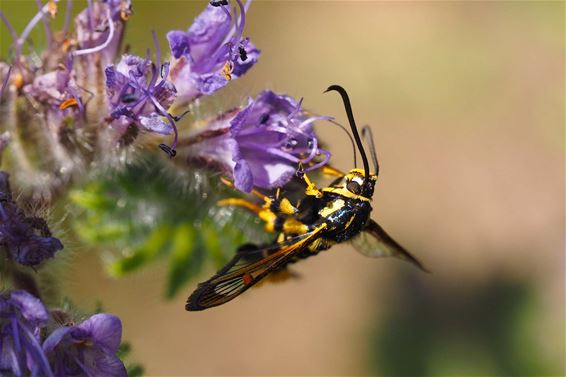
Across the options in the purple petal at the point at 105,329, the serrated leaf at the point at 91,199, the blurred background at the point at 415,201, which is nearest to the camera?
the purple petal at the point at 105,329

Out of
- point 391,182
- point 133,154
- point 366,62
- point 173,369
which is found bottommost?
point 173,369

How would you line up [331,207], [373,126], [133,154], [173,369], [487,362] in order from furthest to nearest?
[373,126], [173,369], [487,362], [133,154], [331,207]

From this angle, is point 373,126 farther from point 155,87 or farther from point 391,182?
point 155,87

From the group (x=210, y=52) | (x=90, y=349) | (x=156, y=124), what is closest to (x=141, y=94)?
(x=156, y=124)

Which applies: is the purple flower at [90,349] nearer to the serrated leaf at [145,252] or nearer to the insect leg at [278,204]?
the insect leg at [278,204]

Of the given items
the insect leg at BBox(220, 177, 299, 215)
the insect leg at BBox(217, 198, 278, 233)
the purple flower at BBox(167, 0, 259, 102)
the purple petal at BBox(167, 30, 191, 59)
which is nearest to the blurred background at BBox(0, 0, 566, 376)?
the insect leg at BBox(217, 198, 278, 233)

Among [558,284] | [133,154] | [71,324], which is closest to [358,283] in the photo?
[558,284]

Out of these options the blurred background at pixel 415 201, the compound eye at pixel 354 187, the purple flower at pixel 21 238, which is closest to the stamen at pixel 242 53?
the compound eye at pixel 354 187
